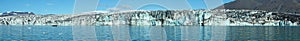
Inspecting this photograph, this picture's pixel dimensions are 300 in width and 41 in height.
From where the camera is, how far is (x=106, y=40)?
7181 cm

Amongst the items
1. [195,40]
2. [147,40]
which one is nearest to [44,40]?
[147,40]

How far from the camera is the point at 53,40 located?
71.1 metres

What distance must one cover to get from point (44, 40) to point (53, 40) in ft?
4.24

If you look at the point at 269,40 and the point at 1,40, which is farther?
the point at 269,40

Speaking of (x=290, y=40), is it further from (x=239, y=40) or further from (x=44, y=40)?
(x=44, y=40)

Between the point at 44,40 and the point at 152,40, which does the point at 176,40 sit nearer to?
the point at 152,40

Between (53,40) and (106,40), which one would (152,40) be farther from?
(53,40)

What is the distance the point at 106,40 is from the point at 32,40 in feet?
33.9

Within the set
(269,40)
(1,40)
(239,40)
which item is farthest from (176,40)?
(1,40)

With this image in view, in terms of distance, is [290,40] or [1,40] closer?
A: [1,40]

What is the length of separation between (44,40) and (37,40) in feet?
3.82

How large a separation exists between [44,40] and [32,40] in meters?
1.66

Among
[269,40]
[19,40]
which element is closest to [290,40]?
[269,40]

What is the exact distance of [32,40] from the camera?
71.1 meters
